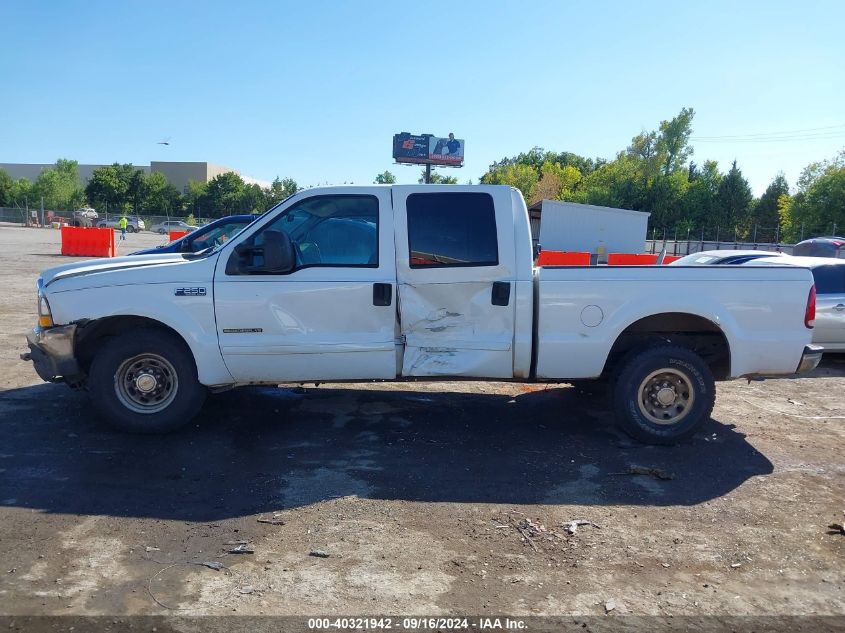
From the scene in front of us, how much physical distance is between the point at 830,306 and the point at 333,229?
705cm

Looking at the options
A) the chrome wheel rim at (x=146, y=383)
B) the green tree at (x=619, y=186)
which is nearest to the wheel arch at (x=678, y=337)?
the chrome wheel rim at (x=146, y=383)

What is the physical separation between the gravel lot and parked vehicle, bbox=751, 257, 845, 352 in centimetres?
233

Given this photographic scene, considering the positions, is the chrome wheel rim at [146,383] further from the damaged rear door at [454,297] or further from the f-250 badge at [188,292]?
the damaged rear door at [454,297]

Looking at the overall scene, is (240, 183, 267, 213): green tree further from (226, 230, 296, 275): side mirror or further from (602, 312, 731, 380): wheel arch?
(602, 312, 731, 380): wheel arch

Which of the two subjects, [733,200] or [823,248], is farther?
[733,200]

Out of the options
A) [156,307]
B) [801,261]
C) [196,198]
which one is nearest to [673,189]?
[196,198]

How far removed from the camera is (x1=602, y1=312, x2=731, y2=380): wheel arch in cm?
580

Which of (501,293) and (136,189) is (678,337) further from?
(136,189)

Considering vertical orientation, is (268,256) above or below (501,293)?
above

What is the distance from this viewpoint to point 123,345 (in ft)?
17.8

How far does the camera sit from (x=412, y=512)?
427 centimetres

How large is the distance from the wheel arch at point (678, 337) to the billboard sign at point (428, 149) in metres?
63.3

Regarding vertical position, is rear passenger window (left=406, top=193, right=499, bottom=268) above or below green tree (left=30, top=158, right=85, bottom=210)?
below

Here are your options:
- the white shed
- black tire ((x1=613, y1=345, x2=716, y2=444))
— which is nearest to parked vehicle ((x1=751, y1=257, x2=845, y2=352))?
black tire ((x1=613, y1=345, x2=716, y2=444))
